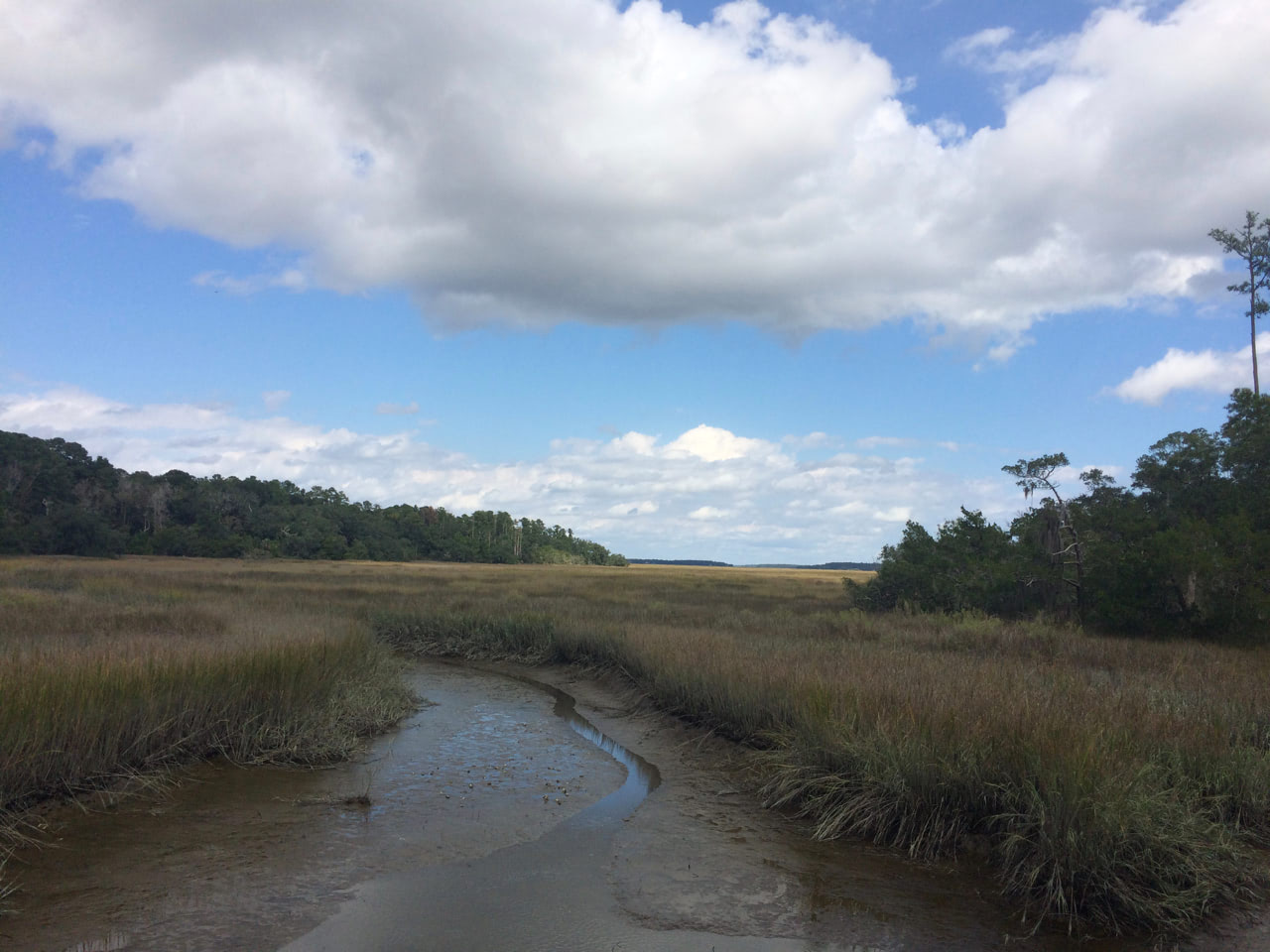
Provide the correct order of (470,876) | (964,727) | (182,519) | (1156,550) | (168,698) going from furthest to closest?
(182,519)
(1156,550)
(168,698)
(964,727)
(470,876)

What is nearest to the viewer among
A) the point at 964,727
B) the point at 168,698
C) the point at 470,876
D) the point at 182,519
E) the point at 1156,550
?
the point at 470,876

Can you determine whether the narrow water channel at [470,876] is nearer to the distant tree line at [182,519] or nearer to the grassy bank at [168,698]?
the grassy bank at [168,698]

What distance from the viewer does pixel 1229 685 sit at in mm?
9438

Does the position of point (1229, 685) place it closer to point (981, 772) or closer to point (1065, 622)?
point (981, 772)

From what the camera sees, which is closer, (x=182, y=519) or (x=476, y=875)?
(x=476, y=875)

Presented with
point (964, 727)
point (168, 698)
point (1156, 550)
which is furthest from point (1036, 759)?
point (1156, 550)

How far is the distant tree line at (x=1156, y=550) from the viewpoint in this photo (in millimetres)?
15039

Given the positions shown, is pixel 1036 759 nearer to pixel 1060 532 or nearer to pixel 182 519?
pixel 1060 532

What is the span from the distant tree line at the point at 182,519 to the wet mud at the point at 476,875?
67661 mm

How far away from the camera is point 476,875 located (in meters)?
5.79

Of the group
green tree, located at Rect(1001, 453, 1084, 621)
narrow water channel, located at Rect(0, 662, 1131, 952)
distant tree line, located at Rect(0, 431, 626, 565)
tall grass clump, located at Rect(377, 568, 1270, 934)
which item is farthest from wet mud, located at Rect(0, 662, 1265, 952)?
distant tree line, located at Rect(0, 431, 626, 565)

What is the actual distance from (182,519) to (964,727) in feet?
298

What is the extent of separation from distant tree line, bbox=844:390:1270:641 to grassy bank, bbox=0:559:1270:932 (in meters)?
1.68

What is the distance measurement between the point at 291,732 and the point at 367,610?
16.1 m
